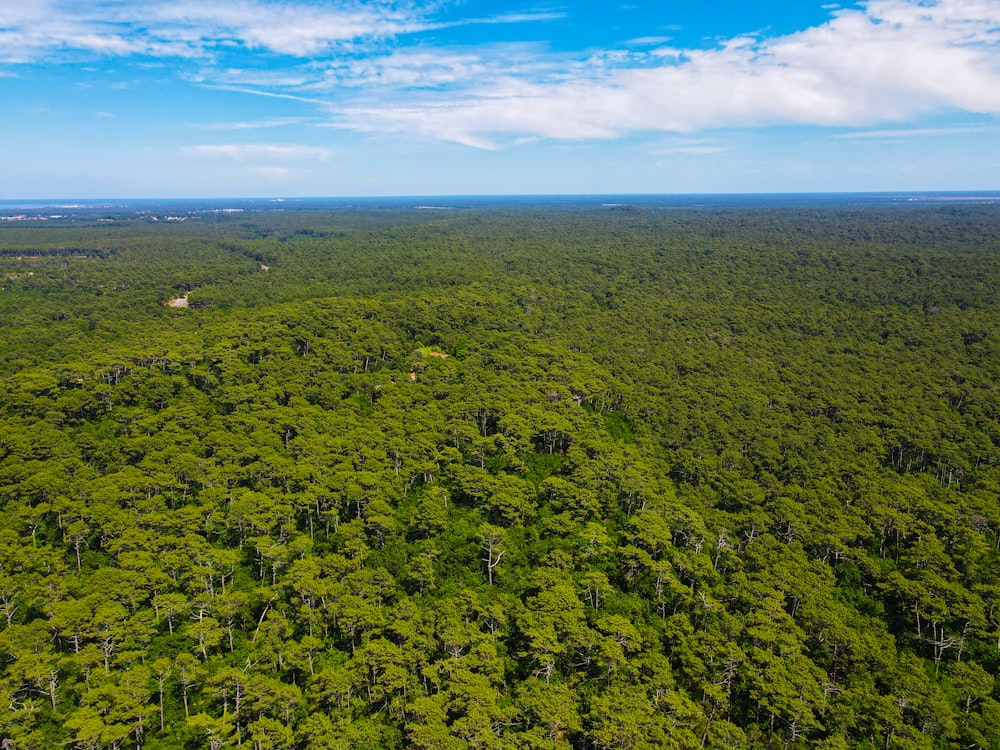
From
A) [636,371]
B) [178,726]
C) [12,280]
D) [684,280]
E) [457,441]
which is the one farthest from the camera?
[684,280]

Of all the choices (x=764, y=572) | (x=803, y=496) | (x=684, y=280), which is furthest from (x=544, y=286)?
(x=764, y=572)

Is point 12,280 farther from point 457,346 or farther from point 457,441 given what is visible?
point 457,441

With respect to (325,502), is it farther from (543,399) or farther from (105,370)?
(105,370)

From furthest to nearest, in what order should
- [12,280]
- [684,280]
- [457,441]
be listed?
[684,280]
[12,280]
[457,441]

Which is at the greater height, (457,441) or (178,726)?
(457,441)

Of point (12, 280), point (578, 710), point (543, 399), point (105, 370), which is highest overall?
point (12, 280)

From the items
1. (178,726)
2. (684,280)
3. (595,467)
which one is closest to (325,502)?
(178,726)

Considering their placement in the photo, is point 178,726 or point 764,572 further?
point 764,572
